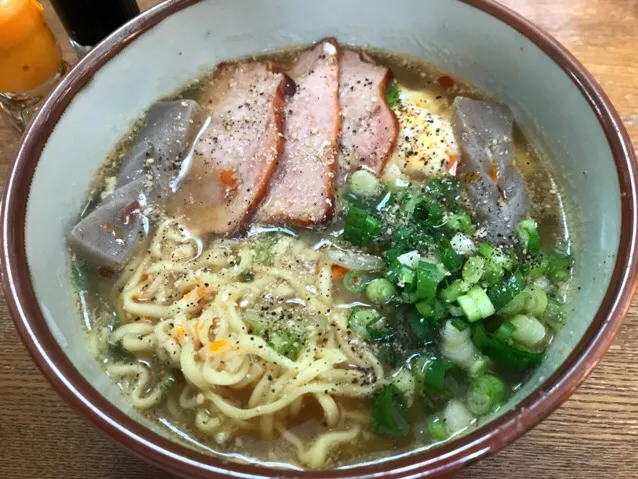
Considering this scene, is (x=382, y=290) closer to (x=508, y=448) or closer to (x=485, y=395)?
(x=485, y=395)

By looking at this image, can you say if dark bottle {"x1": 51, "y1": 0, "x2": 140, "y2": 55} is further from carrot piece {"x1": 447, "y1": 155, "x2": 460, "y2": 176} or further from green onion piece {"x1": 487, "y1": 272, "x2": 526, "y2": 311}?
green onion piece {"x1": 487, "y1": 272, "x2": 526, "y2": 311}

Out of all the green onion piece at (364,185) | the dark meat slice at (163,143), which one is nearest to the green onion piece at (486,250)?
the green onion piece at (364,185)

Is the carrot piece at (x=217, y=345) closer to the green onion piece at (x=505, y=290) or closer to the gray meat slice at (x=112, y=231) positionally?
the gray meat slice at (x=112, y=231)

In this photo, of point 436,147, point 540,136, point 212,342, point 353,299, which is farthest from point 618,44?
point 212,342

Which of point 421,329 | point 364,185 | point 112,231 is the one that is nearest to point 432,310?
point 421,329

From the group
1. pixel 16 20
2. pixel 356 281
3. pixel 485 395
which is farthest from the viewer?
pixel 16 20
